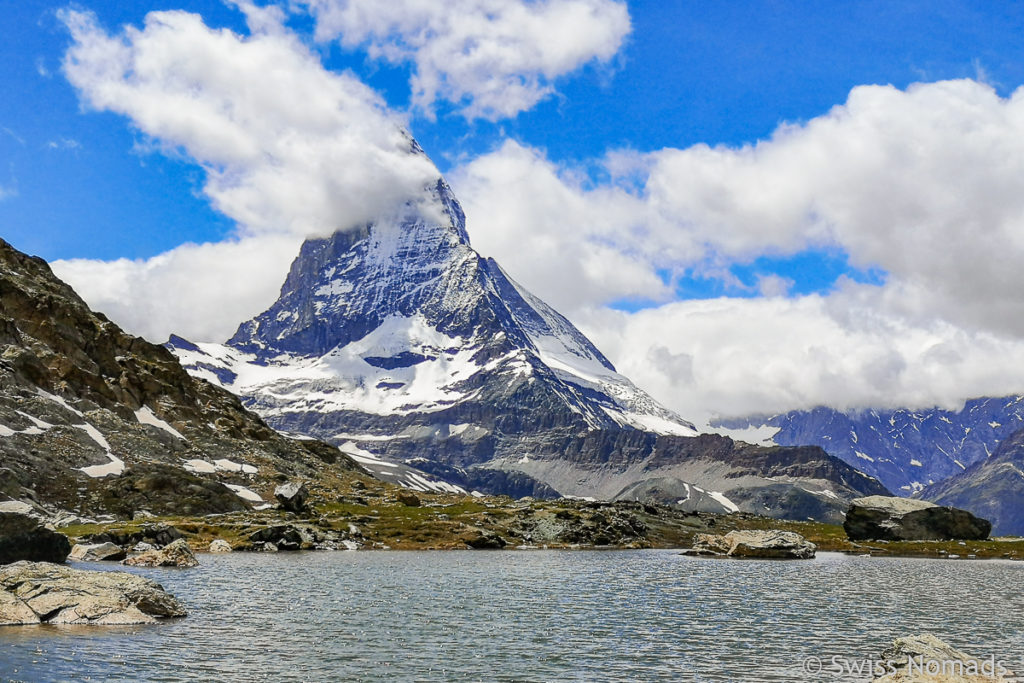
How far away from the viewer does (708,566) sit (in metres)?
123

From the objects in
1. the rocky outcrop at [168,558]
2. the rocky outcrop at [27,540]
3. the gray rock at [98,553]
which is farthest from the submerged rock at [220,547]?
the rocky outcrop at [27,540]

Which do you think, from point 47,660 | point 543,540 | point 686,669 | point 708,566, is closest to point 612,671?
point 686,669

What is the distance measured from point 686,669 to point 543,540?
133989mm

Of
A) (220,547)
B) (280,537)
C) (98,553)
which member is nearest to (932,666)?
(98,553)

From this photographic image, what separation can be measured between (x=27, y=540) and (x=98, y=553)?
3125cm

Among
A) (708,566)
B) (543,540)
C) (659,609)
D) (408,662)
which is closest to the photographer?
(408,662)

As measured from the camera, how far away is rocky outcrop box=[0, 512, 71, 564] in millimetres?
69375

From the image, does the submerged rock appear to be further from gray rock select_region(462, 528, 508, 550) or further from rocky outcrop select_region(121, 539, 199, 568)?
gray rock select_region(462, 528, 508, 550)

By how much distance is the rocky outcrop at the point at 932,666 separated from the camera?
34.9m

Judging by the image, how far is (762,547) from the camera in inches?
6078

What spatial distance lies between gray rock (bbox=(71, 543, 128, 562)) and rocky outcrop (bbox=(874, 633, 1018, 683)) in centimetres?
8741

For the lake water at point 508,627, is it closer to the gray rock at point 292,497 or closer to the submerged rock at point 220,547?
the submerged rock at point 220,547

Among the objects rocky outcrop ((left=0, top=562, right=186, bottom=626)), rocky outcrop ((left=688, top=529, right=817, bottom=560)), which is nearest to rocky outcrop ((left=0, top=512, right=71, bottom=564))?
rocky outcrop ((left=0, top=562, right=186, bottom=626))

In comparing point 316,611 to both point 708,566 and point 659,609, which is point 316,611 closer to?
point 659,609
